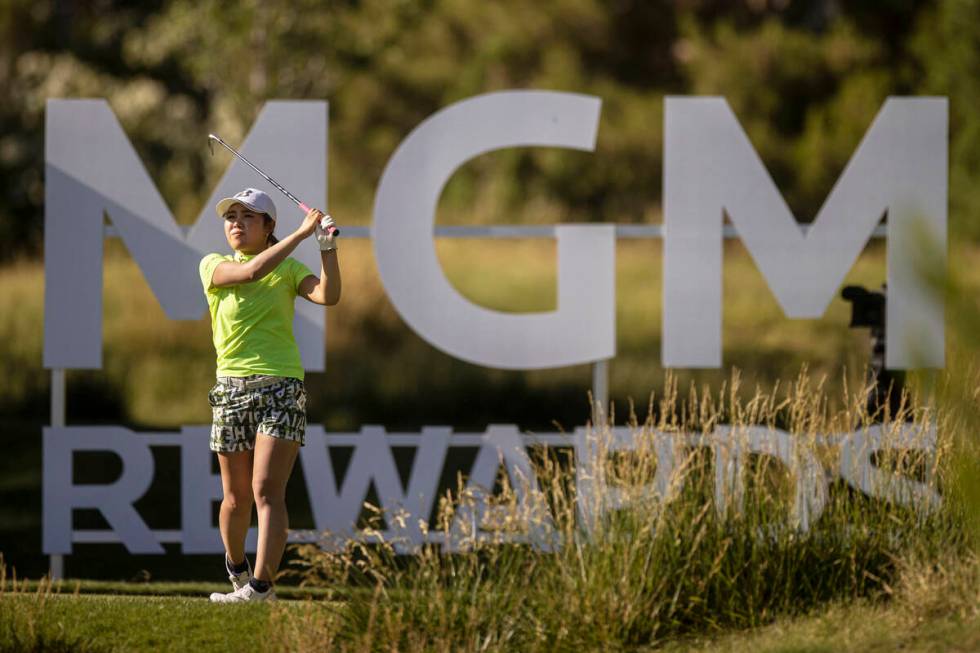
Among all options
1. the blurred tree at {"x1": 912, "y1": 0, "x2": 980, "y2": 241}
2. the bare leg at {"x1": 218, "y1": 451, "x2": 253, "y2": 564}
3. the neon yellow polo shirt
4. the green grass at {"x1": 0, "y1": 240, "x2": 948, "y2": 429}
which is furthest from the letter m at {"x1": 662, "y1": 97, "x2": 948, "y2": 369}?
the blurred tree at {"x1": 912, "y1": 0, "x2": 980, "y2": 241}

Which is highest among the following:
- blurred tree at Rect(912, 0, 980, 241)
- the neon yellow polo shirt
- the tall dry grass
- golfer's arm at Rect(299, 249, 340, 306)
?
blurred tree at Rect(912, 0, 980, 241)

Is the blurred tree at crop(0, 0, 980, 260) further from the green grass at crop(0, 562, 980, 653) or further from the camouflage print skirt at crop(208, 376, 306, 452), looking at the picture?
the green grass at crop(0, 562, 980, 653)

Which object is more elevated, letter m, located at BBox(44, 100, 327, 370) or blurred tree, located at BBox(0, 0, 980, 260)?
blurred tree, located at BBox(0, 0, 980, 260)

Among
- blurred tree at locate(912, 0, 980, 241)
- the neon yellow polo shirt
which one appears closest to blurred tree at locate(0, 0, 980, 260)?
blurred tree at locate(912, 0, 980, 241)

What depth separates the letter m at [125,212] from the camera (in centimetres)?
752

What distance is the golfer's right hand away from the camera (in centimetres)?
531

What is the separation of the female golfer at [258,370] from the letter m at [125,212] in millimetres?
1867

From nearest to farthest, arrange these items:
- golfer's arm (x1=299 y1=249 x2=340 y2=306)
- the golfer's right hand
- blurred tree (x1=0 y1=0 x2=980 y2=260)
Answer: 1. the golfer's right hand
2. golfer's arm (x1=299 y1=249 x2=340 y2=306)
3. blurred tree (x1=0 y1=0 x2=980 y2=260)

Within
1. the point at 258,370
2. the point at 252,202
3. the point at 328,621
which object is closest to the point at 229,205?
the point at 252,202

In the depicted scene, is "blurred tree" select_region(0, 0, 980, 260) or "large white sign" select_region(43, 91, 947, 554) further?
"blurred tree" select_region(0, 0, 980, 260)

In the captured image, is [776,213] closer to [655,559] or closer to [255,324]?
[655,559]

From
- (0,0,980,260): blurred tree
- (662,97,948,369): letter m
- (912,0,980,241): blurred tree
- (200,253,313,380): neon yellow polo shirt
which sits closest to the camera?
(200,253,313,380): neon yellow polo shirt

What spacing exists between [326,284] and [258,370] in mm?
420

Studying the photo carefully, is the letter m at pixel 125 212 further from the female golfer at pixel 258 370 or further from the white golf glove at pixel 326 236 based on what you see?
the white golf glove at pixel 326 236
